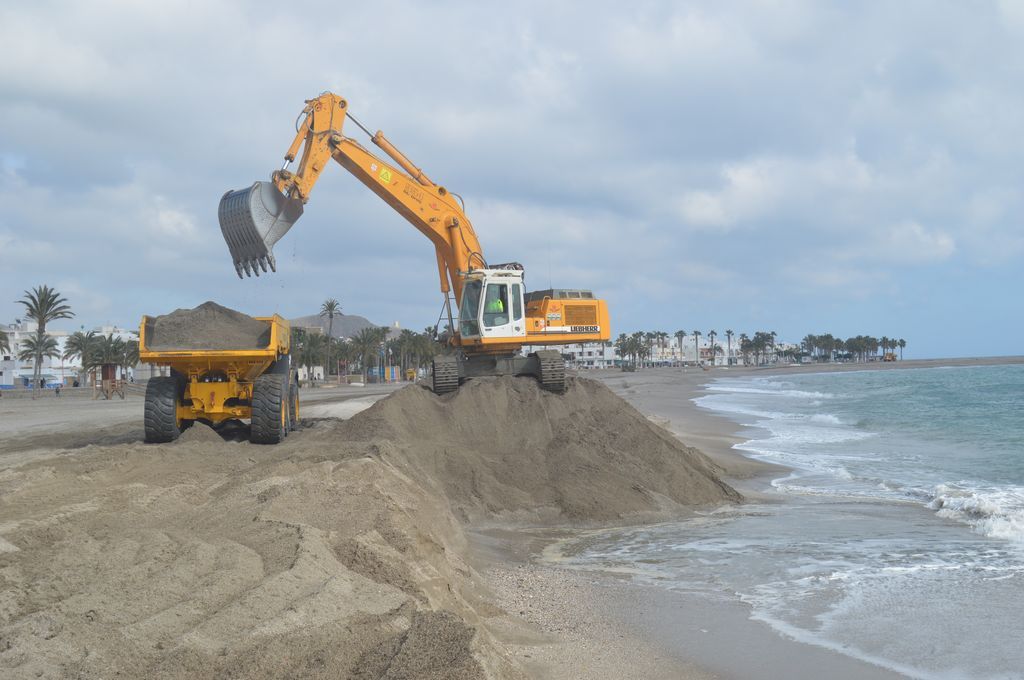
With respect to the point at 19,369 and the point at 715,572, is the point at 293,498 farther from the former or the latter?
the point at 19,369

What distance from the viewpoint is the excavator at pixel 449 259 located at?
15508 millimetres

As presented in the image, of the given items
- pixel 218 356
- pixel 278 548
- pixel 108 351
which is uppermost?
pixel 108 351

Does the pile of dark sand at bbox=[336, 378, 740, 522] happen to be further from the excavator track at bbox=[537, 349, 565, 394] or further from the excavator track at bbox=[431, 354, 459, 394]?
the excavator track at bbox=[431, 354, 459, 394]

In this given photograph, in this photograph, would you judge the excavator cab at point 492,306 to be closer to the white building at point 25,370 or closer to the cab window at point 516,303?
the cab window at point 516,303

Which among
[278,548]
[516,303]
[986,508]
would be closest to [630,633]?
[278,548]

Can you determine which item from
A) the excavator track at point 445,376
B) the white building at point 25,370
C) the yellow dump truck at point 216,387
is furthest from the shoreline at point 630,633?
the white building at point 25,370

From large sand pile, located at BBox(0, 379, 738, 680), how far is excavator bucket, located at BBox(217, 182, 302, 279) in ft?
10.9

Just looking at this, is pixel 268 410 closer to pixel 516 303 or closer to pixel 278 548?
pixel 516 303

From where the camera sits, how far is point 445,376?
16.9m

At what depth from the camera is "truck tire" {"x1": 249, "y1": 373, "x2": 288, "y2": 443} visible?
14.0 meters

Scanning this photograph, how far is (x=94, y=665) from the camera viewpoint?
14.1 ft

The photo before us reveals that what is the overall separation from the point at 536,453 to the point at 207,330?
5666 mm

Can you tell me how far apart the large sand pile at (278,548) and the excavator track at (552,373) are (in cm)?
352

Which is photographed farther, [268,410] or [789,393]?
[789,393]
